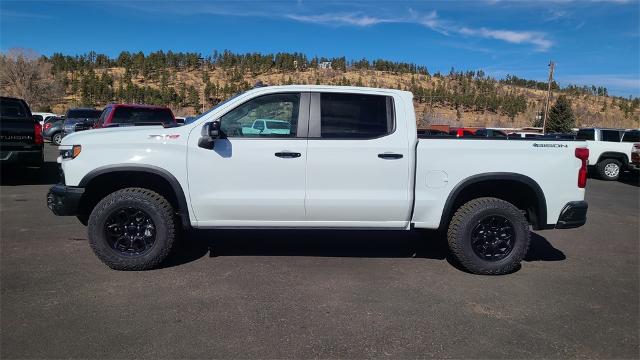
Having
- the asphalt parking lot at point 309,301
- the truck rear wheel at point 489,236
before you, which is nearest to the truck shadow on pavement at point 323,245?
the asphalt parking lot at point 309,301

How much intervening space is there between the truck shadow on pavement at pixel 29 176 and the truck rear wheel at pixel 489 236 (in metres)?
9.58

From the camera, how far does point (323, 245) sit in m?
6.09

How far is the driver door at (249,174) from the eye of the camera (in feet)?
15.8

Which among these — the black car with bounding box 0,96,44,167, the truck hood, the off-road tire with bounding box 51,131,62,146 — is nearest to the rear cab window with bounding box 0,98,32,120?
the black car with bounding box 0,96,44,167

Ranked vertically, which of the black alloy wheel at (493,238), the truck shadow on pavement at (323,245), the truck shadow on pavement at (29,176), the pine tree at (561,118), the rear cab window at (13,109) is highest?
the pine tree at (561,118)

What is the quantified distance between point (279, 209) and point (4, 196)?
6888 millimetres

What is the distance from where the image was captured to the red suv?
10.8m

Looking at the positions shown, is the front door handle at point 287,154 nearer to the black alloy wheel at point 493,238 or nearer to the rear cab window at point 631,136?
the black alloy wheel at point 493,238

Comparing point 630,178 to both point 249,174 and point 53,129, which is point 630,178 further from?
point 53,129

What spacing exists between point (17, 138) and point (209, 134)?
24.6ft

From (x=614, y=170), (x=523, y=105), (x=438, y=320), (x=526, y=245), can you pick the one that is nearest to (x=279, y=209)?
(x=438, y=320)

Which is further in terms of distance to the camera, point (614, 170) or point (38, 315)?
point (614, 170)

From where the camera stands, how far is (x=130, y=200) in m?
4.82

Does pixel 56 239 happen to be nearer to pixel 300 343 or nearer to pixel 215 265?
pixel 215 265
